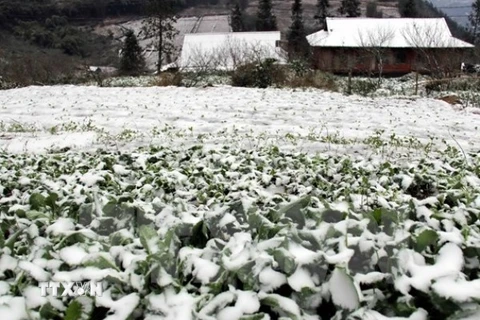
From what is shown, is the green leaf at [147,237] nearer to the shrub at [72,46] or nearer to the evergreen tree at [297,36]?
the evergreen tree at [297,36]

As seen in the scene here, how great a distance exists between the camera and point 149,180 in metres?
3.86

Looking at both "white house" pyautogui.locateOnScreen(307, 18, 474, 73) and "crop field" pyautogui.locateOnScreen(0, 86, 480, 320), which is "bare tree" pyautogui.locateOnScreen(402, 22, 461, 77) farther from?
"crop field" pyautogui.locateOnScreen(0, 86, 480, 320)

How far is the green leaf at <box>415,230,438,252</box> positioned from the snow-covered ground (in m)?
4.54

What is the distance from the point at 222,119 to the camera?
30.9 ft

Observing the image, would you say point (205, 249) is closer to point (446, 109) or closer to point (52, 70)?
point (446, 109)

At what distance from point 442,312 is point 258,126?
7.38 m

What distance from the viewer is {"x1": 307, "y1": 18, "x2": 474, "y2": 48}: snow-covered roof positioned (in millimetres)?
30094

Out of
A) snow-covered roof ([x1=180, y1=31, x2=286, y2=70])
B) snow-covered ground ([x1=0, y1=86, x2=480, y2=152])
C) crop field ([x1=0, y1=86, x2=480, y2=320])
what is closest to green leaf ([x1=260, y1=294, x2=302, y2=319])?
crop field ([x1=0, y1=86, x2=480, y2=320])

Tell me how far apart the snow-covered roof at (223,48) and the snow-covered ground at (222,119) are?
584 inches

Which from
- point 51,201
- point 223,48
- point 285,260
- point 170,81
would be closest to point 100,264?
point 285,260

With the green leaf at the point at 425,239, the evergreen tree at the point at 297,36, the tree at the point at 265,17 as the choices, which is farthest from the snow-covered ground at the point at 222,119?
the tree at the point at 265,17

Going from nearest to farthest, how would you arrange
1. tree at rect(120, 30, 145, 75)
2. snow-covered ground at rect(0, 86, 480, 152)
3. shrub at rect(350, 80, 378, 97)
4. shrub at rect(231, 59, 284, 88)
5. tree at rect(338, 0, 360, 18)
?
snow-covered ground at rect(0, 86, 480, 152), shrub at rect(350, 80, 378, 97), shrub at rect(231, 59, 284, 88), tree at rect(120, 30, 145, 75), tree at rect(338, 0, 360, 18)

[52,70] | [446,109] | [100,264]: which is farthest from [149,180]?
[52,70]

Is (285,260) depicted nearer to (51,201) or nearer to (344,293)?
(344,293)
